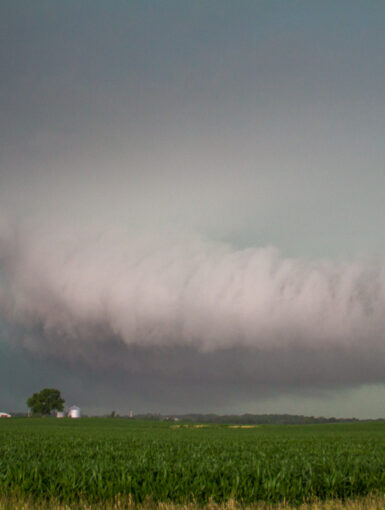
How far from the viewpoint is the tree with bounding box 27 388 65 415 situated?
7062 inches

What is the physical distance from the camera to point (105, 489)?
42.9ft

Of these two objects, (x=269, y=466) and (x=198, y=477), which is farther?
(x=269, y=466)

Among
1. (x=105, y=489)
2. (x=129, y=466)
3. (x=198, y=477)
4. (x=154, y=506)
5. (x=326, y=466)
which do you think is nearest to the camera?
(x=154, y=506)

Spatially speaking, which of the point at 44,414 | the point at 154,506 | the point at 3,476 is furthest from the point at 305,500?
the point at 44,414

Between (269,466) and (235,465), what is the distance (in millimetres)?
1201

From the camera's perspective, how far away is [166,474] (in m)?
14.2

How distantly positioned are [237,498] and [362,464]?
6.71 meters

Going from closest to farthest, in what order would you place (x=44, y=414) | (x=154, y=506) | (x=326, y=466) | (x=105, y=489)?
(x=154, y=506) < (x=105, y=489) < (x=326, y=466) < (x=44, y=414)

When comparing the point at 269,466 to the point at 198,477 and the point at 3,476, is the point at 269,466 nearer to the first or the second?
the point at 198,477

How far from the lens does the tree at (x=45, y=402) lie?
179 m

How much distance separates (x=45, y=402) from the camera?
18050 centimetres

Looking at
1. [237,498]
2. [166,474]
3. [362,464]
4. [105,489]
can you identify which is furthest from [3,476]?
[362,464]

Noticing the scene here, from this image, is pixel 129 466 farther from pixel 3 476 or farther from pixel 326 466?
pixel 326 466

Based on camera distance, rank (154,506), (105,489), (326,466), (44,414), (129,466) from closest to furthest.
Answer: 1. (154,506)
2. (105,489)
3. (129,466)
4. (326,466)
5. (44,414)
